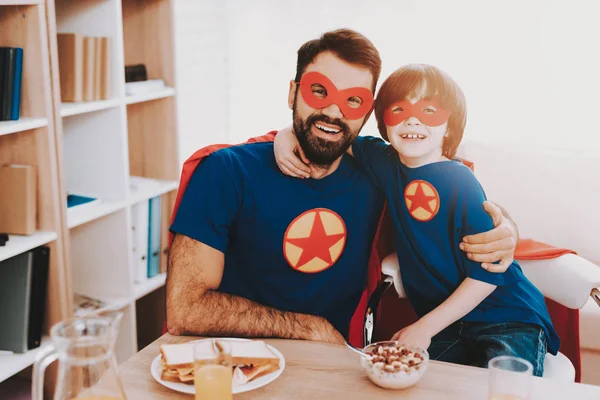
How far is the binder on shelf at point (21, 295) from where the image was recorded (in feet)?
7.24

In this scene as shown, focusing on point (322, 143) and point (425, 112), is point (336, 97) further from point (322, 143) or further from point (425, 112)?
point (425, 112)

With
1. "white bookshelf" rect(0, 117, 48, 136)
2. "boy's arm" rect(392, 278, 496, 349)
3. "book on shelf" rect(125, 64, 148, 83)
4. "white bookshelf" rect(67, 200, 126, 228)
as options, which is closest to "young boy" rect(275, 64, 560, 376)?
"boy's arm" rect(392, 278, 496, 349)

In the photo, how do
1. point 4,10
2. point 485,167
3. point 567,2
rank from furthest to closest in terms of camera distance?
point 567,2 < point 485,167 < point 4,10

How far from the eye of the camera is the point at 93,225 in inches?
105

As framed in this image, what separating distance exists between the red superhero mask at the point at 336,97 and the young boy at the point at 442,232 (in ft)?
0.08

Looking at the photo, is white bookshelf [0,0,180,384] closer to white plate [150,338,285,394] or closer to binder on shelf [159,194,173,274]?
binder on shelf [159,194,173,274]

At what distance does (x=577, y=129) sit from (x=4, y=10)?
2387 millimetres

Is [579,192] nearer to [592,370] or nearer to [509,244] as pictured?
[592,370]

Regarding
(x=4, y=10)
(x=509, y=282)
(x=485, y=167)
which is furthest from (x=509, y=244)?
(x=4, y=10)

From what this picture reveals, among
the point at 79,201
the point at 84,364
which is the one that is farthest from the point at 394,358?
the point at 79,201

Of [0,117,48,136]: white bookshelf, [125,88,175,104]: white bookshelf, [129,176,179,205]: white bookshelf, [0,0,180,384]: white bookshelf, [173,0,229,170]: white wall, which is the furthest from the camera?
[173,0,229,170]: white wall

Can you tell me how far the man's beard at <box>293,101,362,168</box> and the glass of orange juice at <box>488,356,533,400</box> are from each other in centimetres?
78

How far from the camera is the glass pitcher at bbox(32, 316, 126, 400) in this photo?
95 centimetres

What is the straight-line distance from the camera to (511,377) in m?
1.17
